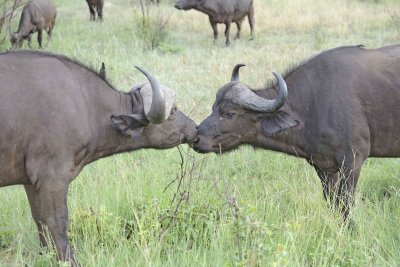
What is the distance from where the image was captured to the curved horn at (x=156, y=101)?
4656 millimetres

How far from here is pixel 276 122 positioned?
550cm

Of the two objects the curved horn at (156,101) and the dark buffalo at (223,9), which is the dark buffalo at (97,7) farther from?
the curved horn at (156,101)

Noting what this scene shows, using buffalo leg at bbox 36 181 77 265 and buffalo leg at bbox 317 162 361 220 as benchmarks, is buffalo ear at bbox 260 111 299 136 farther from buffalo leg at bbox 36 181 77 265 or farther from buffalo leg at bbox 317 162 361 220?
buffalo leg at bbox 36 181 77 265

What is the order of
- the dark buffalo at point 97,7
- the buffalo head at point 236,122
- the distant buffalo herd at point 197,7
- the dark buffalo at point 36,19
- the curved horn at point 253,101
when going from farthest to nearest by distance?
the dark buffalo at point 97,7 < the distant buffalo herd at point 197,7 < the dark buffalo at point 36,19 < the buffalo head at point 236,122 < the curved horn at point 253,101

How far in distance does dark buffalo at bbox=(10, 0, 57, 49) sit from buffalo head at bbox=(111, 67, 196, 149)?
1097 centimetres

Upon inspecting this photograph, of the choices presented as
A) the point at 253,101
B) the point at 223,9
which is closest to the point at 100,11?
the point at 223,9

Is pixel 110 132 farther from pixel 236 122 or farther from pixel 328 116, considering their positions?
pixel 328 116

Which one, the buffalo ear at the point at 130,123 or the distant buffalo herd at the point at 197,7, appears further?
the distant buffalo herd at the point at 197,7

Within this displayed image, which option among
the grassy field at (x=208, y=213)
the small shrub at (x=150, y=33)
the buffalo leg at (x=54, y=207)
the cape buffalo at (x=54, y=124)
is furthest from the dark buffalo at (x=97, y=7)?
the buffalo leg at (x=54, y=207)

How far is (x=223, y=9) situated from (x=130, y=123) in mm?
11470

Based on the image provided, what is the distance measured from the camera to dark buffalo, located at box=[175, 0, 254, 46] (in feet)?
51.8

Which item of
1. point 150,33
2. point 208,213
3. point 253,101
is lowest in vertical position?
point 208,213

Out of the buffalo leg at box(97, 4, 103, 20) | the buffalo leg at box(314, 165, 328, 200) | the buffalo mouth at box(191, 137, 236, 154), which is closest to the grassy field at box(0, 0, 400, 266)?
the buffalo leg at box(314, 165, 328, 200)

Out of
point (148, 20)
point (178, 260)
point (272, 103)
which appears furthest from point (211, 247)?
point (148, 20)
